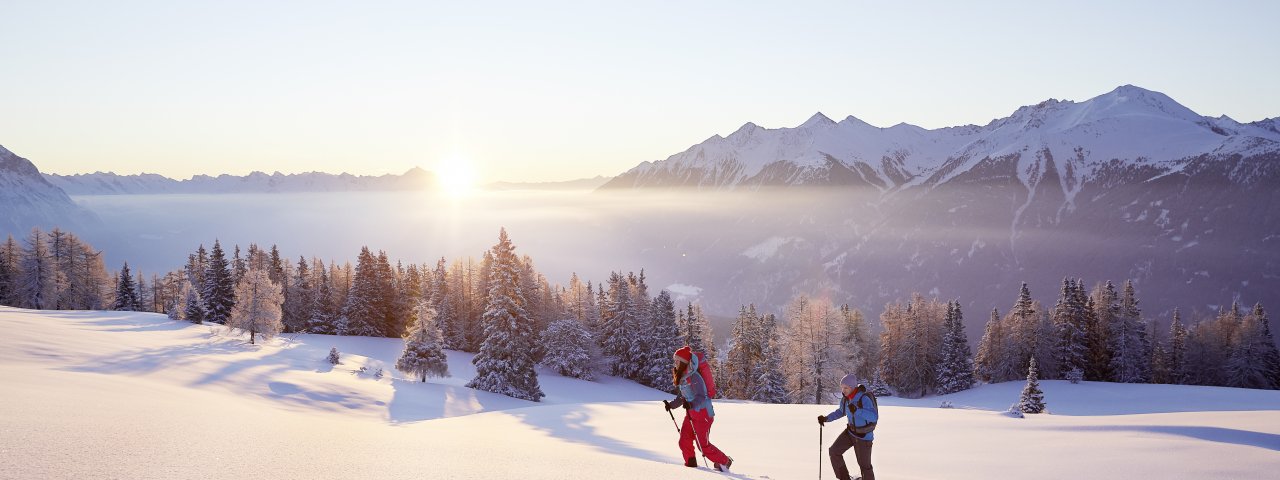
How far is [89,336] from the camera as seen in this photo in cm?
2695

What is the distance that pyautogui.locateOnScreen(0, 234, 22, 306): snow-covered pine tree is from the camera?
203ft

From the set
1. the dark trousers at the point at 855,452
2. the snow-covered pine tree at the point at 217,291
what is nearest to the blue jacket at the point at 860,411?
the dark trousers at the point at 855,452

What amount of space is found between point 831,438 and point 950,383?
171ft

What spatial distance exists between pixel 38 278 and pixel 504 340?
2332 inches

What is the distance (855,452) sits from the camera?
8453 millimetres

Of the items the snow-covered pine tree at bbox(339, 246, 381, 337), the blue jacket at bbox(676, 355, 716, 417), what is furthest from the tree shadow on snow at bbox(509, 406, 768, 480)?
the snow-covered pine tree at bbox(339, 246, 381, 337)

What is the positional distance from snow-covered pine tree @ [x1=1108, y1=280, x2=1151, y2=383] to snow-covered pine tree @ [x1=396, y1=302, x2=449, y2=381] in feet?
206

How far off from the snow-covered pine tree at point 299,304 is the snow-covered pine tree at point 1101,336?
273 ft

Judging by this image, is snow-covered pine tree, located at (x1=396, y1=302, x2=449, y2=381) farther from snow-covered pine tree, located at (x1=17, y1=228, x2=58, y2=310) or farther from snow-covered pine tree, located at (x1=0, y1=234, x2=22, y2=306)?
snow-covered pine tree, located at (x1=0, y1=234, x2=22, y2=306)

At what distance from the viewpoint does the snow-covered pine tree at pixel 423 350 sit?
4150 cm

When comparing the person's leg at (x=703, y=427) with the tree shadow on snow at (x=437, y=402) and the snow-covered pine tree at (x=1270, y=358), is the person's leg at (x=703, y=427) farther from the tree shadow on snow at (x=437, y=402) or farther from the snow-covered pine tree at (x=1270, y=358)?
the snow-covered pine tree at (x=1270, y=358)

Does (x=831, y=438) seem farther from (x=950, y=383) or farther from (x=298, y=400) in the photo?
(x=950, y=383)

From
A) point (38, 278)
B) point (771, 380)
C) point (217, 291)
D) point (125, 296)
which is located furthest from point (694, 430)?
point (125, 296)

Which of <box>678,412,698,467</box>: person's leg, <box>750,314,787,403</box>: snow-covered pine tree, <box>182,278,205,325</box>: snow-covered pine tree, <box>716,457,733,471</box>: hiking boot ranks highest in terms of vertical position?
<box>678,412,698,467</box>: person's leg
